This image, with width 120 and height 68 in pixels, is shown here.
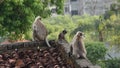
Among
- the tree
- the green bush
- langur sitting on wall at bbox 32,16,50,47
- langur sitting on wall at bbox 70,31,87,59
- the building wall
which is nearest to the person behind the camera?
langur sitting on wall at bbox 70,31,87,59

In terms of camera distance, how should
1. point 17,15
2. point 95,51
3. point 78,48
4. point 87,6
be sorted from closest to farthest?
point 78,48 < point 17,15 < point 95,51 < point 87,6

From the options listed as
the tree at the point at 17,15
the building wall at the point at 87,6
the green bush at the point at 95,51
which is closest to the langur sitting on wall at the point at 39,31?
the tree at the point at 17,15

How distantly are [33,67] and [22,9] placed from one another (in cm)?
1152

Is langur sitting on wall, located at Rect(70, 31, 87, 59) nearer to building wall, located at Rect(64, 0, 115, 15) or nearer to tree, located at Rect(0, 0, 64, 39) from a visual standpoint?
tree, located at Rect(0, 0, 64, 39)

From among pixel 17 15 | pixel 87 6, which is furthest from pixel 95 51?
pixel 87 6

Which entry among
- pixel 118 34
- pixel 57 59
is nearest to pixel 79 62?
pixel 57 59

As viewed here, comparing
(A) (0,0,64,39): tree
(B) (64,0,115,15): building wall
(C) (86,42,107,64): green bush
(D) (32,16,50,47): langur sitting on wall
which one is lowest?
(B) (64,0,115,15): building wall

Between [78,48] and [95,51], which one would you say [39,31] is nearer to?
[78,48]

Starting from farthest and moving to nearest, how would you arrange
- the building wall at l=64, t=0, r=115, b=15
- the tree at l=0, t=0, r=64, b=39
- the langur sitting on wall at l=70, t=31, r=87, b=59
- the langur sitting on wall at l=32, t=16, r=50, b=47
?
the building wall at l=64, t=0, r=115, b=15, the tree at l=0, t=0, r=64, b=39, the langur sitting on wall at l=32, t=16, r=50, b=47, the langur sitting on wall at l=70, t=31, r=87, b=59

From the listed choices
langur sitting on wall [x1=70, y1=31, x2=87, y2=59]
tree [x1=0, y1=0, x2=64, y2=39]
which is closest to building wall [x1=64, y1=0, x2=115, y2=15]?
tree [x1=0, y1=0, x2=64, y2=39]

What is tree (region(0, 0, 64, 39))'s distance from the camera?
1684cm

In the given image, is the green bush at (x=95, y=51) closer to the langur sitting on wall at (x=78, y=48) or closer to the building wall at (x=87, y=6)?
the langur sitting on wall at (x=78, y=48)

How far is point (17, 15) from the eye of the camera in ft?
56.7

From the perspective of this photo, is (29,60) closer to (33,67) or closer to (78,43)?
(33,67)
